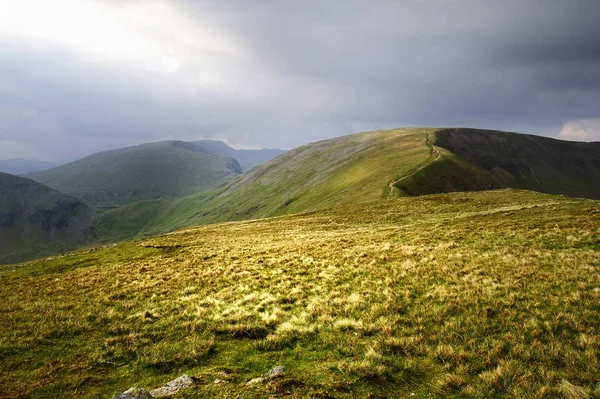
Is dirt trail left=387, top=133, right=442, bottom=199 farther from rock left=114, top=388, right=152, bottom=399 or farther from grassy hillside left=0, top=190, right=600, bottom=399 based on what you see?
rock left=114, top=388, right=152, bottom=399

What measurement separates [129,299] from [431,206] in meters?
48.2

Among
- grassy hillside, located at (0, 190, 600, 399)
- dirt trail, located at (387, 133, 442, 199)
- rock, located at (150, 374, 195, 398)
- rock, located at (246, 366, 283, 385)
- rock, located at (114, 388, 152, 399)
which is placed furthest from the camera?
dirt trail, located at (387, 133, 442, 199)

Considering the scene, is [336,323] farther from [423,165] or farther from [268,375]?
[423,165]

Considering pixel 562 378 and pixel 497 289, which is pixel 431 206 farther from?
pixel 562 378

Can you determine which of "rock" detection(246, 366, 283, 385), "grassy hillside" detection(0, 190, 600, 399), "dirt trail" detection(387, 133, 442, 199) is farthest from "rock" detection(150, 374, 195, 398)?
"dirt trail" detection(387, 133, 442, 199)

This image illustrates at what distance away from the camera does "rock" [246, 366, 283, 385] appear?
326 inches

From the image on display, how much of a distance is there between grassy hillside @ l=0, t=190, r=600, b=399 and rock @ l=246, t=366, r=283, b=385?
0.34 meters

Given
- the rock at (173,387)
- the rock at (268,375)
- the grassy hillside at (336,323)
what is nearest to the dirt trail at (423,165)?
the grassy hillside at (336,323)

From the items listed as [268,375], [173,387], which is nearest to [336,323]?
[268,375]

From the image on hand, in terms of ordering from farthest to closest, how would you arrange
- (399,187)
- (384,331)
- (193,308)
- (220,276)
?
(399,187) < (220,276) < (193,308) < (384,331)

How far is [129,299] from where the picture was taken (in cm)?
1772

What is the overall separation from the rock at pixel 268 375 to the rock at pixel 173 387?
1.75 metres

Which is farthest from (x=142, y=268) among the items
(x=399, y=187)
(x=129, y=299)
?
(x=399, y=187)

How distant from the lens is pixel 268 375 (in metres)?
8.66
